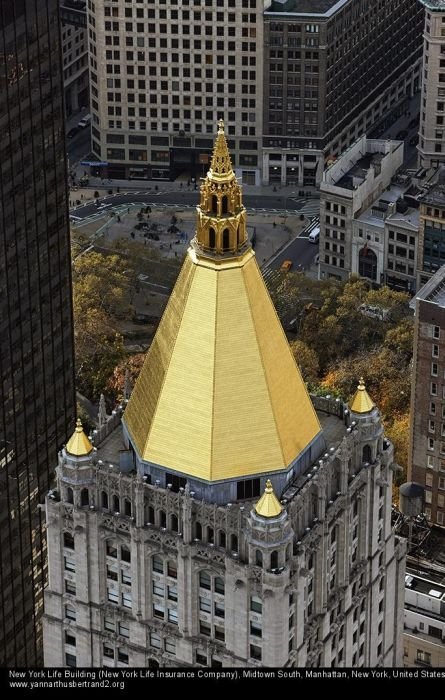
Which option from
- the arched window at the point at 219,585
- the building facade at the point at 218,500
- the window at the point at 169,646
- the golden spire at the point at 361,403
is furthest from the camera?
the golden spire at the point at 361,403

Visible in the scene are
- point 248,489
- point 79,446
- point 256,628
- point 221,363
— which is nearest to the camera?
point 221,363

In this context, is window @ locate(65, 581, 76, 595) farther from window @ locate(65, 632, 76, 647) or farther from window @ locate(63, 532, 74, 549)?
window @ locate(65, 632, 76, 647)

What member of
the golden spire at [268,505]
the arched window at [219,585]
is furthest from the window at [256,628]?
the golden spire at [268,505]

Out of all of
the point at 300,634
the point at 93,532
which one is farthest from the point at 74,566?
the point at 300,634

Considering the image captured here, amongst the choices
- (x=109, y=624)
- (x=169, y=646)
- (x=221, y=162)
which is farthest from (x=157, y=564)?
(x=221, y=162)

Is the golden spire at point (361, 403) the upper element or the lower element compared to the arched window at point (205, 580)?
upper

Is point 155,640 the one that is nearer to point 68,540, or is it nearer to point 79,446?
point 68,540

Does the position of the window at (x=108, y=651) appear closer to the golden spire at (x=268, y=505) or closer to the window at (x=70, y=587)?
the window at (x=70, y=587)
